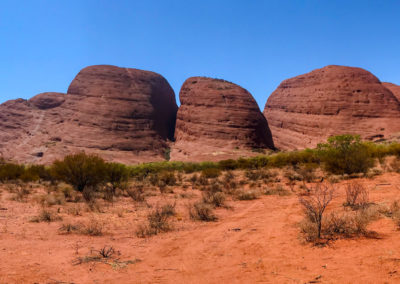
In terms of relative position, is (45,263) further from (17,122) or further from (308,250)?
(17,122)

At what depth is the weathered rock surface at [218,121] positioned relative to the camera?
46.3 m

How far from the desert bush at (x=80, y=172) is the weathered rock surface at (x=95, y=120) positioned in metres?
28.0

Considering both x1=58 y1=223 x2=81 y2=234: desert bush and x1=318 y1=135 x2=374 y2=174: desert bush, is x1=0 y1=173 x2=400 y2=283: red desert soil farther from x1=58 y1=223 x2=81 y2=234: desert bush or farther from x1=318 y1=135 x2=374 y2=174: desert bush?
x1=318 y1=135 x2=374 y2=174: desert bush

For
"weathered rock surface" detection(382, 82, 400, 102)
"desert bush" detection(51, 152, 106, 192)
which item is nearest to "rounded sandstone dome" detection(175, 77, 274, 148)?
"desert bush" detection(51, 152, 106, 192)

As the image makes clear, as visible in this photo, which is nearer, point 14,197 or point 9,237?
point 9,237

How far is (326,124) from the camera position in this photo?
60719mm

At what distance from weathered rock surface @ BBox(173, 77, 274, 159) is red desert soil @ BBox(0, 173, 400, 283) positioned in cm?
3608

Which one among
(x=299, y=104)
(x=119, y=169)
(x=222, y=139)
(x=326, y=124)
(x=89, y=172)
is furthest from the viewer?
(x=299, y=104)

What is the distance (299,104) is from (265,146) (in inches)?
882

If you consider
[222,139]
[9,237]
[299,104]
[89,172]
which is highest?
[299,104]

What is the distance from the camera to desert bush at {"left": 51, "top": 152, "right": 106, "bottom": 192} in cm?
1507

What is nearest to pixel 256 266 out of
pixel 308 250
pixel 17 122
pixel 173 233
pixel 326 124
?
pixel 308 250

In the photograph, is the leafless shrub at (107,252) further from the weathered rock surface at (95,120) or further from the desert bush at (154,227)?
the weathered rock surface at (95,120)

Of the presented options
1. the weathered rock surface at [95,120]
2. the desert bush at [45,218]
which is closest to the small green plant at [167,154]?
the weathered rock surface at [95,120]
